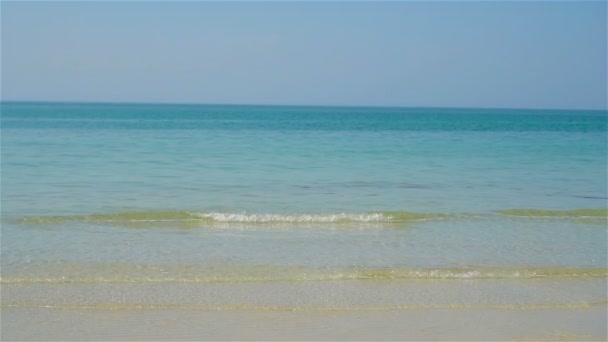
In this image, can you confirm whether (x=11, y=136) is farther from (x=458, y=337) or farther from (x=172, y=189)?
(x=458, y=337)

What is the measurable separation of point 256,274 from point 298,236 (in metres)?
2.78

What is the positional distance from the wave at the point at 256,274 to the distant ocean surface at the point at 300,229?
26mm

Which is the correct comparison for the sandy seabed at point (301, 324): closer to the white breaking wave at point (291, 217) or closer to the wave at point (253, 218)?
the wave at point (253, 218)

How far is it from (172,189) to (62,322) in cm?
1007

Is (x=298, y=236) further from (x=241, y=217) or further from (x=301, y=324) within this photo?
(x=301, y=324)

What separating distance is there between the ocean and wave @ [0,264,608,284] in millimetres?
28

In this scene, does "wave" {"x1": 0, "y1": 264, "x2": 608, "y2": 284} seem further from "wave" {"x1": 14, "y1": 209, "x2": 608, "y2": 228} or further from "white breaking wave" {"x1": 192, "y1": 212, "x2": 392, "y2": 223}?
"white breaking wave" {"x1": 192, "y1": 212, "x2": 392, "y2": 223}

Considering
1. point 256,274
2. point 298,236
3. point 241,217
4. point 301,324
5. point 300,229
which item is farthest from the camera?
point 241,217

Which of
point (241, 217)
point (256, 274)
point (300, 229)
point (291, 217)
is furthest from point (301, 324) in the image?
point (241, 217)

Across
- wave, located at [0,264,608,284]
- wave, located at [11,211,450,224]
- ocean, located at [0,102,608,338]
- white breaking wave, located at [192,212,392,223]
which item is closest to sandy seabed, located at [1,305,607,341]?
ocean, located at [0,102,608,338]

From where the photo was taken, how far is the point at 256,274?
374 inches

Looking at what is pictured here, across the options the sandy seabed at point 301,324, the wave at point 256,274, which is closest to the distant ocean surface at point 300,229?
the wave at point 256,274

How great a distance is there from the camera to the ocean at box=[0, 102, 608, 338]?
867 cm

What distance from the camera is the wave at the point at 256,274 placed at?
9.16 metres
